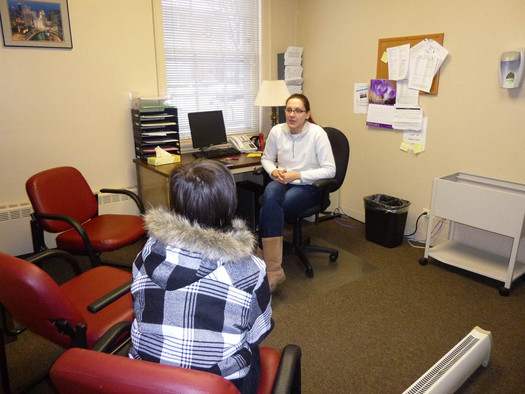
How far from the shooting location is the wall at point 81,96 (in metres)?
2.79

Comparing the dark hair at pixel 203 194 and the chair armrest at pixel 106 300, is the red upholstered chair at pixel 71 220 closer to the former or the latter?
the chair armrest at pixel 106 300

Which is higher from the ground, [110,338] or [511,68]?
[511,68]

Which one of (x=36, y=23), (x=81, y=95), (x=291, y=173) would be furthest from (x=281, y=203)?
(x=36, y=23)

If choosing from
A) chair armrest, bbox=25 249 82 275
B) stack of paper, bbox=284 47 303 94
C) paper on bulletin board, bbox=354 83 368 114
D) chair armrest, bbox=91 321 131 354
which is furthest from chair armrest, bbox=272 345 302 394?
stack of paper, bbox=284 47 303 94

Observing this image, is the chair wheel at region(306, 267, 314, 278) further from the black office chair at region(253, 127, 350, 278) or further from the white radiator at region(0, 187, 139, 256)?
the white radiator at region(0, 187, 139, 256)

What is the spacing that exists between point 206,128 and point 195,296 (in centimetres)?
266

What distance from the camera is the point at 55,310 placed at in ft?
4.27

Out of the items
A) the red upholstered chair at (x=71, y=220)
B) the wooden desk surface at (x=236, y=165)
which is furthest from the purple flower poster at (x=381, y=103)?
the red upholstered chair at (x=71, y=220)

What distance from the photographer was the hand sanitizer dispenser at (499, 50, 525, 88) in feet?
7.84

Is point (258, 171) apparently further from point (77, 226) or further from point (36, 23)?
point (36, 23)

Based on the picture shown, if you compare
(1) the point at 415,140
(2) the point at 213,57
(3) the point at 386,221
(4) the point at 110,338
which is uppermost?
(2) the point at 213,57

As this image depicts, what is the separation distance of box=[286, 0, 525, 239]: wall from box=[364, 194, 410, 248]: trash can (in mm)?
195

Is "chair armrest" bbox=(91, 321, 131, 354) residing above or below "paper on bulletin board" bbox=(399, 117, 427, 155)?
below

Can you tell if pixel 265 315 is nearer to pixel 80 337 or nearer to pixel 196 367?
pixel 196 367
